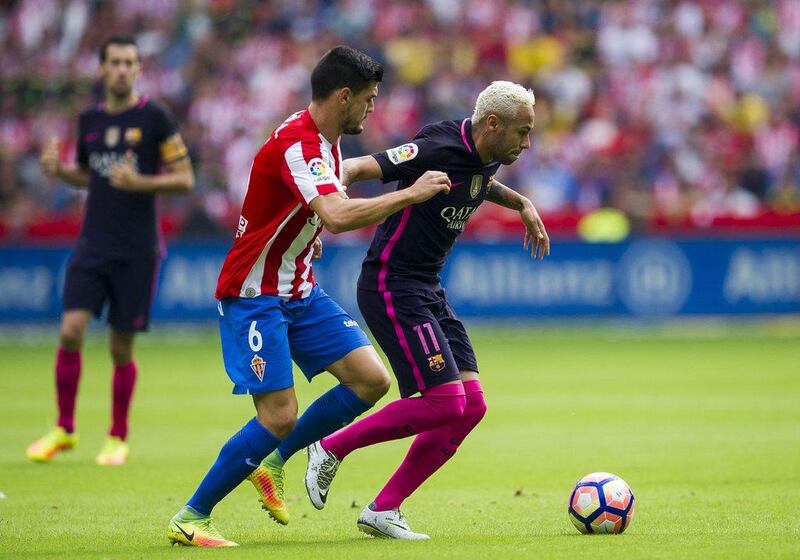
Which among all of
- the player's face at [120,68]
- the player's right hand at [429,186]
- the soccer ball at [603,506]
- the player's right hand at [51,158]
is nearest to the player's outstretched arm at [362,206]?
the player's right hand at [429,186]

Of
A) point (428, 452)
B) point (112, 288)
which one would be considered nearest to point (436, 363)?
point (428, 452)

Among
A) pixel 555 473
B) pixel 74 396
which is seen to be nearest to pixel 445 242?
pixel 555 473

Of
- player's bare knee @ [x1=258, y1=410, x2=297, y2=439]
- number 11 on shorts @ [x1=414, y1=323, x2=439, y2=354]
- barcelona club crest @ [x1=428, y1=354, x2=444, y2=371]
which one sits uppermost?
number 11 on shorts @ [x1=414, y1=323, x2=439, y2=354]

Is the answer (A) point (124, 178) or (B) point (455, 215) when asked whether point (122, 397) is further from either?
(B) point (455, 215)

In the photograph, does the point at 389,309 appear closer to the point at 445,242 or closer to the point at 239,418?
the point at 445,242

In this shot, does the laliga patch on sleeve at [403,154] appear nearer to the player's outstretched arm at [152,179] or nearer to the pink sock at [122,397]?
the player's outstretched arm at [152,179]

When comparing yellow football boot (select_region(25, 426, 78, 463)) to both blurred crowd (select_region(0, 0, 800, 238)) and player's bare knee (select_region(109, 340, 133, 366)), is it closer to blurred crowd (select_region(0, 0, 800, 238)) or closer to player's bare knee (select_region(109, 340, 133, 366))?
player's bare knee (select_region(109, 340, 133, 366))

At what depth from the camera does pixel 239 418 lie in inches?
506

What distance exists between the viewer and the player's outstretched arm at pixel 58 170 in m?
10.5

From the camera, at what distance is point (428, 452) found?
Result: 7.38m

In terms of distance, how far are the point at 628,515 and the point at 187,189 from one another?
4694mm

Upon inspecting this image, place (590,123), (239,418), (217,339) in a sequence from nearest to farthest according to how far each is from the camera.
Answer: (239,418) → (217,339) → (590,123)

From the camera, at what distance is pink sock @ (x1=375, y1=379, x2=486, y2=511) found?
7262 mm

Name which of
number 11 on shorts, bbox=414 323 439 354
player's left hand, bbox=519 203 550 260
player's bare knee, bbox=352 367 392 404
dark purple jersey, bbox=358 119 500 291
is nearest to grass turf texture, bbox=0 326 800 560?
player's bare knee, bbox=352 367 392 404
